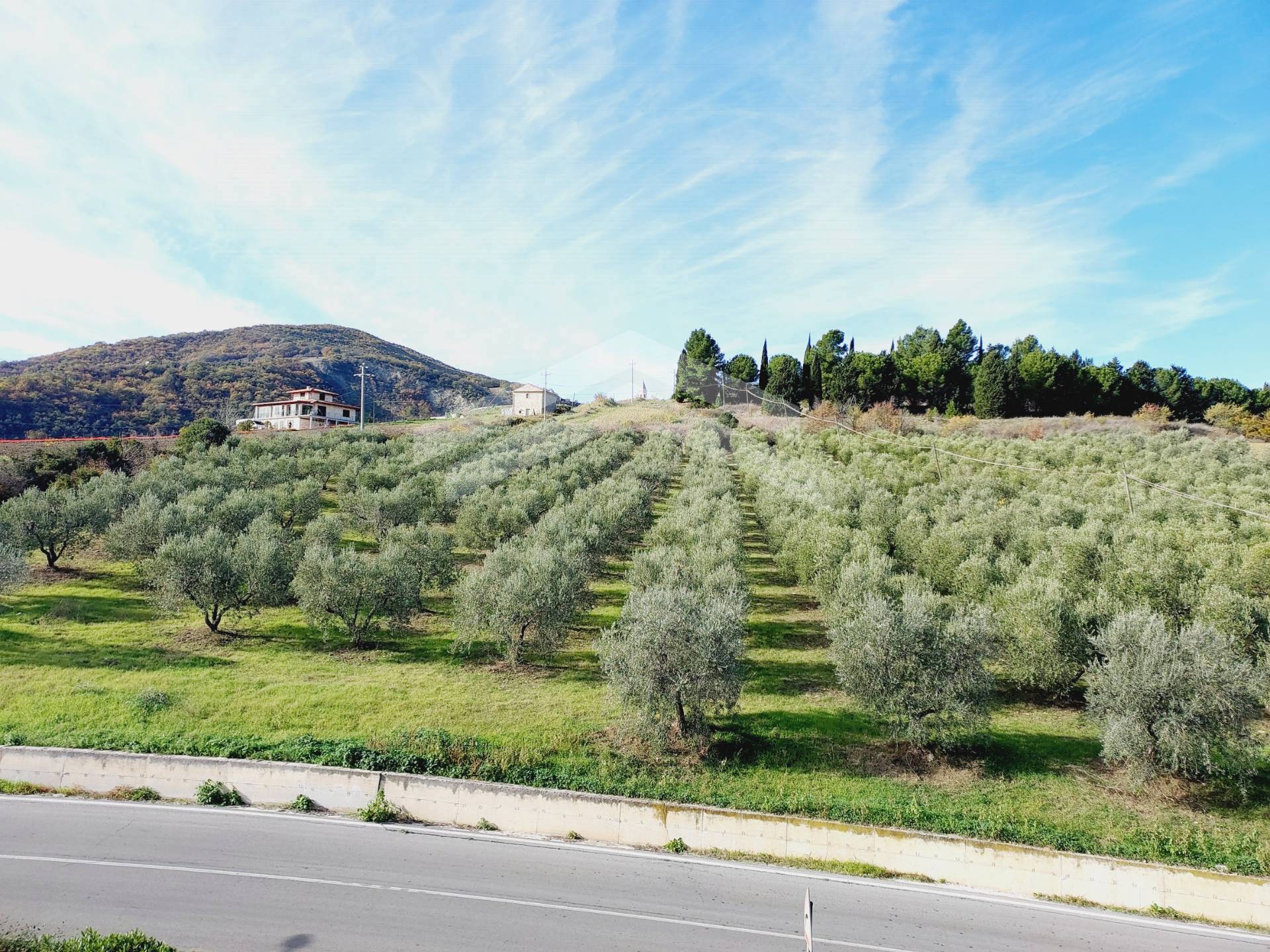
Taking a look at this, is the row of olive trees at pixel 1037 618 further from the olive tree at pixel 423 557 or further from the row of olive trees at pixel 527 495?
the olive tree at pixel 423 557

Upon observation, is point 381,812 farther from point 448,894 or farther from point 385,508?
point 385,508

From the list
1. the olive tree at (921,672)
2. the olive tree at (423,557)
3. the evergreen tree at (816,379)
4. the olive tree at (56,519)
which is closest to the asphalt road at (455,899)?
the olive tree at (921,672)

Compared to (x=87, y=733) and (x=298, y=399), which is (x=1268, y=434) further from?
(x=298, y=399)

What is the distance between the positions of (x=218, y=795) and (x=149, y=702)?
6529 mm

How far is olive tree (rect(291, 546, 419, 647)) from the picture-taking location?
29.8 m

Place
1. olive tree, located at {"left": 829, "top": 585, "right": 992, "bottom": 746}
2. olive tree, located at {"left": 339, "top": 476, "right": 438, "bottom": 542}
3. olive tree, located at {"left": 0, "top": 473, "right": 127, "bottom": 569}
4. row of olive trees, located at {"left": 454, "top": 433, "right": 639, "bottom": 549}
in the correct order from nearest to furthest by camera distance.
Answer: olive tree, located at {"left": 829, "top": 585, "right": 992, "bottom": 746} < olive tree, located at {"left": 0, "top": 473, "right": 127, "bottom": 569} < row of olive trees, located at {"left": 454, "top": 433, "right": 639, "bottom": 549} < olive tree, located at {"left": 339, "top": 476, "right": 438, "bottom": 542}

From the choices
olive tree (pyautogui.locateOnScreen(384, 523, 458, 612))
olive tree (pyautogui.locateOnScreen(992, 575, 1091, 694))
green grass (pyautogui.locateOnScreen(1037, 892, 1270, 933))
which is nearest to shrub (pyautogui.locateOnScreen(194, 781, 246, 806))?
olive tree (pyautogui.locateOnScreen(384, 523, 458, 612))

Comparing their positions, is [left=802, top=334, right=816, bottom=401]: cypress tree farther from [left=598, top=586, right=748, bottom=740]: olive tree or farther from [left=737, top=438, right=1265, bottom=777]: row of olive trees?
[left=598, top=586, right=748, bottom=740]: olive tree

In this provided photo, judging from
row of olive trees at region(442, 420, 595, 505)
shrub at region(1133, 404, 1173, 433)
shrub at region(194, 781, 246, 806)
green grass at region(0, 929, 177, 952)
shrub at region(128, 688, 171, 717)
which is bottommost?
shrub at region(194, 781, 246, 806)

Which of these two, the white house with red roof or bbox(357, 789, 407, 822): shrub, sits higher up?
the white house with red roof

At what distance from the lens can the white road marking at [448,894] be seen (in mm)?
13086

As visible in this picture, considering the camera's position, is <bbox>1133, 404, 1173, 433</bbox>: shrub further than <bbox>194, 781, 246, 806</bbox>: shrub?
Yes

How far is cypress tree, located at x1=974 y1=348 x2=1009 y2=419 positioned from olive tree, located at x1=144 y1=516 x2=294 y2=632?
8547cm

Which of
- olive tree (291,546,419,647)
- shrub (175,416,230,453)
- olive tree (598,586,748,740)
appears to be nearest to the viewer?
olive tree (598,586,748,740)
